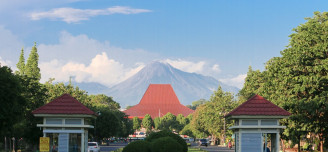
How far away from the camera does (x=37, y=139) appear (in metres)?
50.8

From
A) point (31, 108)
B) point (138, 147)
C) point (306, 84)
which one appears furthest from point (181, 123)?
point (138, 147)

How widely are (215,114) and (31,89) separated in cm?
4777

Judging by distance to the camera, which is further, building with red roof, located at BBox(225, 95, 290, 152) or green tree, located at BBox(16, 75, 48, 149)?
green tree, located at BBox(16, 75, 48, 149)

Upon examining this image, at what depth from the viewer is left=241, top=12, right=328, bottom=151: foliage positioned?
46469 mm

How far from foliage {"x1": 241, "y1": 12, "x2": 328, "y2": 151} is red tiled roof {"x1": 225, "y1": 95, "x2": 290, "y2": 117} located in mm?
9985

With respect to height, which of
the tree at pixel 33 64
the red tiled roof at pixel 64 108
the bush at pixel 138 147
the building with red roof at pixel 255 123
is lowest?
the bush at pixel 138 147

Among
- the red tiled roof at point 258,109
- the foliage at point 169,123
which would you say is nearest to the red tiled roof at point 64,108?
the red tiled roof at point 258,109

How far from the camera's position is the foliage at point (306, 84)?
4647 cm

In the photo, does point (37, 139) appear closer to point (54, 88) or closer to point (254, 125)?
point (254, 125)

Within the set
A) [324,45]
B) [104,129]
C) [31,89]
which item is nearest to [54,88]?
[104,129]

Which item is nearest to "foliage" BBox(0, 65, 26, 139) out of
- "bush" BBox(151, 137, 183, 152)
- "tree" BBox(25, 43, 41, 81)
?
"bush" BBox(151, 137, 183, 152)

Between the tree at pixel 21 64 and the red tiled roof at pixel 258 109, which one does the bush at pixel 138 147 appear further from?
the tree at pixel 21 64

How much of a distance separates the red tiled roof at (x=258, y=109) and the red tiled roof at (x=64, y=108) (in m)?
10.0

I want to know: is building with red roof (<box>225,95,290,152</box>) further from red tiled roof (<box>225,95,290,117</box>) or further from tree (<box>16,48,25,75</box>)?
tree (<box>16,48,25,75</box>)
